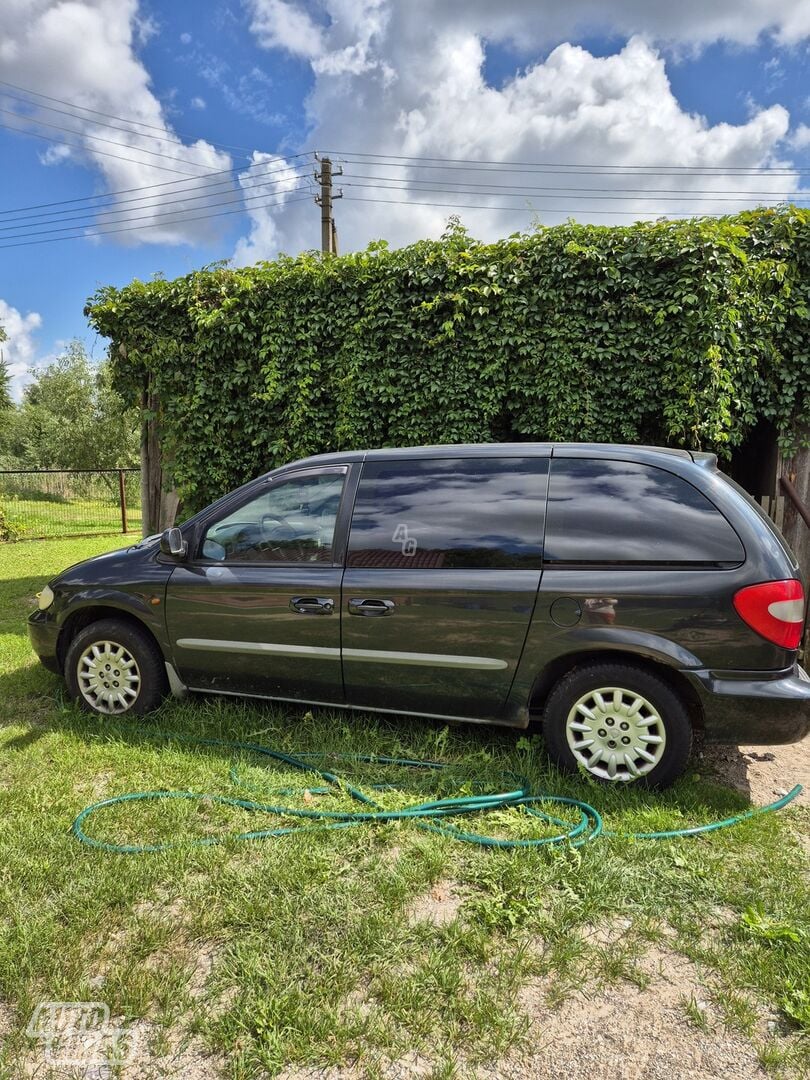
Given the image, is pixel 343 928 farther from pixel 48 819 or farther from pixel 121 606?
pixel 121 606

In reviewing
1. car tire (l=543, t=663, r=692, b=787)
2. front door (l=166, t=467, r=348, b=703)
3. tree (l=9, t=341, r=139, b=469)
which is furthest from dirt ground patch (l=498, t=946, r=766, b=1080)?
tree (l=9, t=341, r=139, b=469)

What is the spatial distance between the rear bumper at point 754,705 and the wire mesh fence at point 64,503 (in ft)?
46.3

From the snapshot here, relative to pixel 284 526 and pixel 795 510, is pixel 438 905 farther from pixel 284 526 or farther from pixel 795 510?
pixel 795 510

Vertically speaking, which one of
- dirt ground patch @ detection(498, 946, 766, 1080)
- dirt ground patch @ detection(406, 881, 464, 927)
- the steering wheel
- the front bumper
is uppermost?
the steering wheel

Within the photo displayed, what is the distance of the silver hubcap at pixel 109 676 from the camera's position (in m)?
4.19

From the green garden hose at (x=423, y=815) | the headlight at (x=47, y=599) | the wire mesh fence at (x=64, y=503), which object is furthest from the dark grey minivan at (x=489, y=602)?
the wire mesh fence at (x=64, y=503)

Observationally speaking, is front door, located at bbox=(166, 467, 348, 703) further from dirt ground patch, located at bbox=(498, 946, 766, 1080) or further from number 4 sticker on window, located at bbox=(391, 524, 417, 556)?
dirt ground patch, located at bbox=(498, 946, 766, 1080)

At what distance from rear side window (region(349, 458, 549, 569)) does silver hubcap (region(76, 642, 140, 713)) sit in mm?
1706

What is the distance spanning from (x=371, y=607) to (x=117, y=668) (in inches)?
71.8

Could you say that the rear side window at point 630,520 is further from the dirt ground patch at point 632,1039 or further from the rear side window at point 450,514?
the dirt ground patch at point 632,1039

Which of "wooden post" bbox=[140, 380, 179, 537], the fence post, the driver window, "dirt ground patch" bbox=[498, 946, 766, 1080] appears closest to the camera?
"dirt ground patch" bbox=[498, 946, 766, 1080]

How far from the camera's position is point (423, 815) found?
310cm

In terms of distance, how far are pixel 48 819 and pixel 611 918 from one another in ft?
8.30

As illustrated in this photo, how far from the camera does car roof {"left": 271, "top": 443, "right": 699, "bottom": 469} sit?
3.42 meters
